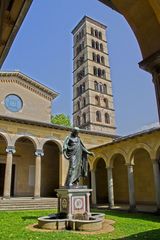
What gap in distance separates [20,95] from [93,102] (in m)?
13.9

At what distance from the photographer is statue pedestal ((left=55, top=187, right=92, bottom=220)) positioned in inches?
338

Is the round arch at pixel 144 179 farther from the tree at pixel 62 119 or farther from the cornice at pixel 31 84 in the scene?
the tree at pixel 62 119

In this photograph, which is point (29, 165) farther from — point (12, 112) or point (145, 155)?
point (145, 155)

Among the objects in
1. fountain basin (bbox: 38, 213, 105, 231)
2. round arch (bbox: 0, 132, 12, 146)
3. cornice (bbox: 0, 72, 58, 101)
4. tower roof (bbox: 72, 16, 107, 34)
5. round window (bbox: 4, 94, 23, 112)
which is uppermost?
tower roof (bbox: 72, 16, 107, 34)

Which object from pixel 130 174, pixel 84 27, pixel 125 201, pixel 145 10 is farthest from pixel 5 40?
pixel 84 27

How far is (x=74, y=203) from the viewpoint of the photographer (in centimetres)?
873

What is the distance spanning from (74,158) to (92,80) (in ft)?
88.7

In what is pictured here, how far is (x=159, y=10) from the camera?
2.35 meters

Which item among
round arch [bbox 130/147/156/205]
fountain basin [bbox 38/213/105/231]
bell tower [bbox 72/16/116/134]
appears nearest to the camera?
fountain basin [bbox 38/213/105/231]

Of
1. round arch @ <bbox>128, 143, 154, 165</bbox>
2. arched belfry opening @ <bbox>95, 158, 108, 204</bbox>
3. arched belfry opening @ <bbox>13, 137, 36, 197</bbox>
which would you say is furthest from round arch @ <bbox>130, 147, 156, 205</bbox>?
arched belfry opening @ <bbox>13, 137, 36, 197</bbox>

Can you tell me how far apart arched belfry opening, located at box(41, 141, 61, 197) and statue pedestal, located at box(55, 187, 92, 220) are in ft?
38.3

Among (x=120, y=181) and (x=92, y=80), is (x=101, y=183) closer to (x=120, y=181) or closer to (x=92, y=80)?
(x=120, y=181)

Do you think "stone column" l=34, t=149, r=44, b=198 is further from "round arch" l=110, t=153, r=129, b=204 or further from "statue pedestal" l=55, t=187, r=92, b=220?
"statue pedestal" l=55, t=187, r=92, b=220

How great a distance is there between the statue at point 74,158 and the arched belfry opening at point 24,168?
33.9 ft
